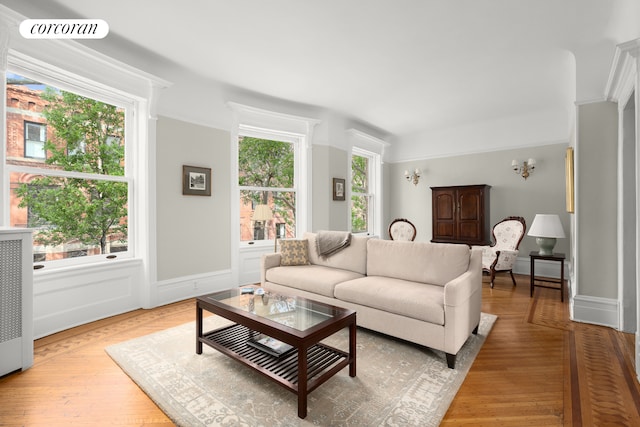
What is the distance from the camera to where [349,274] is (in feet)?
11.0

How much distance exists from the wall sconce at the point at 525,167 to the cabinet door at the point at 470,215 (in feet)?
2.34

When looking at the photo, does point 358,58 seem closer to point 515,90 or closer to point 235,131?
point 235,131

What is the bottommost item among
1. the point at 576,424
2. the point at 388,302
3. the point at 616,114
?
the point at 576,424

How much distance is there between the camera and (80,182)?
3182 mm

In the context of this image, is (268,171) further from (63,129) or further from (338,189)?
(63,129)

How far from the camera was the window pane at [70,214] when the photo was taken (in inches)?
111

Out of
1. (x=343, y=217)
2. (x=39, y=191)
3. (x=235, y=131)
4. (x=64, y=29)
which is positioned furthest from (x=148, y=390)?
(x=343, y=217)

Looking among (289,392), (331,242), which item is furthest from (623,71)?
(289,392)

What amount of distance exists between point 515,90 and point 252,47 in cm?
369

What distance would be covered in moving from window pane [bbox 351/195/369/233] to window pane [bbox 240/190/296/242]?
5.36ft

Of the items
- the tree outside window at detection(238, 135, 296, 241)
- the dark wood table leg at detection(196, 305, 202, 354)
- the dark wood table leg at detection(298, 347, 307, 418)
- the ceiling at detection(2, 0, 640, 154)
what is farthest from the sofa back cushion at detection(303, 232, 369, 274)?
the ceiling at detection(2, 0, 640, 154)

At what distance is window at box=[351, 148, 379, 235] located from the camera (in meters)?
6.47

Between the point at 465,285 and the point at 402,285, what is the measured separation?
0.56 m

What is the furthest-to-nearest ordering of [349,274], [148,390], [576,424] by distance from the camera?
[349,274]
[148,390]
[576,424]
